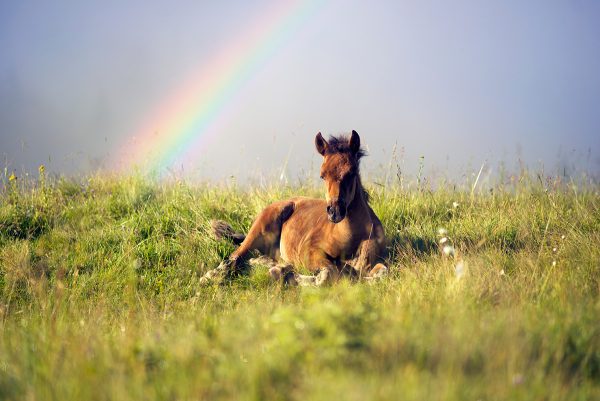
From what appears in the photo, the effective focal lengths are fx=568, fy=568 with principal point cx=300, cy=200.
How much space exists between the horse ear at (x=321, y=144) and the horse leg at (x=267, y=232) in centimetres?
172

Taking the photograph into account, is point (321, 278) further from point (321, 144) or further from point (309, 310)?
point (309, 310)

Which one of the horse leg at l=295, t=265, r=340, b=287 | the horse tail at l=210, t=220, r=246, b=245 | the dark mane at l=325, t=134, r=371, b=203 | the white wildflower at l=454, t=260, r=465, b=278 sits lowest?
the horse leg at l=295, t=265, r=340, b=287

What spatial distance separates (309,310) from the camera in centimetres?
341

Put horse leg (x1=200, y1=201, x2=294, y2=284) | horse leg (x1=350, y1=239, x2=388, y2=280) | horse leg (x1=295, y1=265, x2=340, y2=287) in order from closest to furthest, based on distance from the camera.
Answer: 1. horse leg (x1=295, y1=265, x2=340, y2=287)
2. horse leg (x1=350, y1=239, x2=388, y2=280)
3. horse leg (x1=200, y1=201, x2=294, y2=284)

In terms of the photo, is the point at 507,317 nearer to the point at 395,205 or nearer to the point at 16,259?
the point at 395,205

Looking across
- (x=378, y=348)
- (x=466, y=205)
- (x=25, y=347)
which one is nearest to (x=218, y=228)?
(x=466, y=205)

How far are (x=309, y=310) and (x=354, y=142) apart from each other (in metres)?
3.79

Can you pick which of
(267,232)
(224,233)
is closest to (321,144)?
A: (267,232)

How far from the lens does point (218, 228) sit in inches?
321

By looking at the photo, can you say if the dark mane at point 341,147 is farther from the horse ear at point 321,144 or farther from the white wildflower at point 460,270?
the white wildflower at point 460,270

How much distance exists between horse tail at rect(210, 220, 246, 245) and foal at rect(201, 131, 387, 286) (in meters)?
0.02

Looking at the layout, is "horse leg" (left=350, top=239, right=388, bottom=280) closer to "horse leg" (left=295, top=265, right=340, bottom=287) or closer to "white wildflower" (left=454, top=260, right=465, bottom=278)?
"horse leg" (left=295, top=265, right=340, bottom=287)

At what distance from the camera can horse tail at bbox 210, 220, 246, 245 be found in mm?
8109

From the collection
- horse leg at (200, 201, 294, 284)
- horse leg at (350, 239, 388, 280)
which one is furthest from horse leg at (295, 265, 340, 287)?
horse leg at (200, 201, 294, 284)
